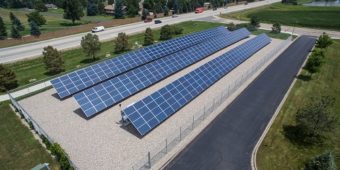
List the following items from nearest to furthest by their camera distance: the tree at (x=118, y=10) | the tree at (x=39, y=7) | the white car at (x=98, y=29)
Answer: the white car at (x=98, y=29) → the tree at (x=118, y=10) → the tree at (x=39, y=7)

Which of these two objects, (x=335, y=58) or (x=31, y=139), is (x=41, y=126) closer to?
(x=31, y=139)

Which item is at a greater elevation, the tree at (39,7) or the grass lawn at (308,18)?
the tree at (39,7)

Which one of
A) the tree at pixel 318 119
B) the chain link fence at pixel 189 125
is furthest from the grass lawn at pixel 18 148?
the tree at pixel 318 119

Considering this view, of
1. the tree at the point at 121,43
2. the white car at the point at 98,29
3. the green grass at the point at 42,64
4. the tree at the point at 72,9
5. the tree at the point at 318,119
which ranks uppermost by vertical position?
the tree at the point at 72,9

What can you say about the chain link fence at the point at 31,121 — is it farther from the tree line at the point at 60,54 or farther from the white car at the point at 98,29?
the white car at the point at 98,29

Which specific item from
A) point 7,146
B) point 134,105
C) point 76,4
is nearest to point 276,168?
point 134,105

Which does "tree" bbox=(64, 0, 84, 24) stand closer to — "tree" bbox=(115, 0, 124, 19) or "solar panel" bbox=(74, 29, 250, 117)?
"tree" bbox=(115, 0, 124, 19)

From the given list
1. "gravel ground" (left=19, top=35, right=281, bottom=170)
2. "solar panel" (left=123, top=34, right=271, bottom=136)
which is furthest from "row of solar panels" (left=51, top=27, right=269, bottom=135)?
"gravel ground" (left=19, top=35, right=281, bottom=170)

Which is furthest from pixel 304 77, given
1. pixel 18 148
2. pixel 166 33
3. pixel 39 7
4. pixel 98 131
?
pixel 39 7
